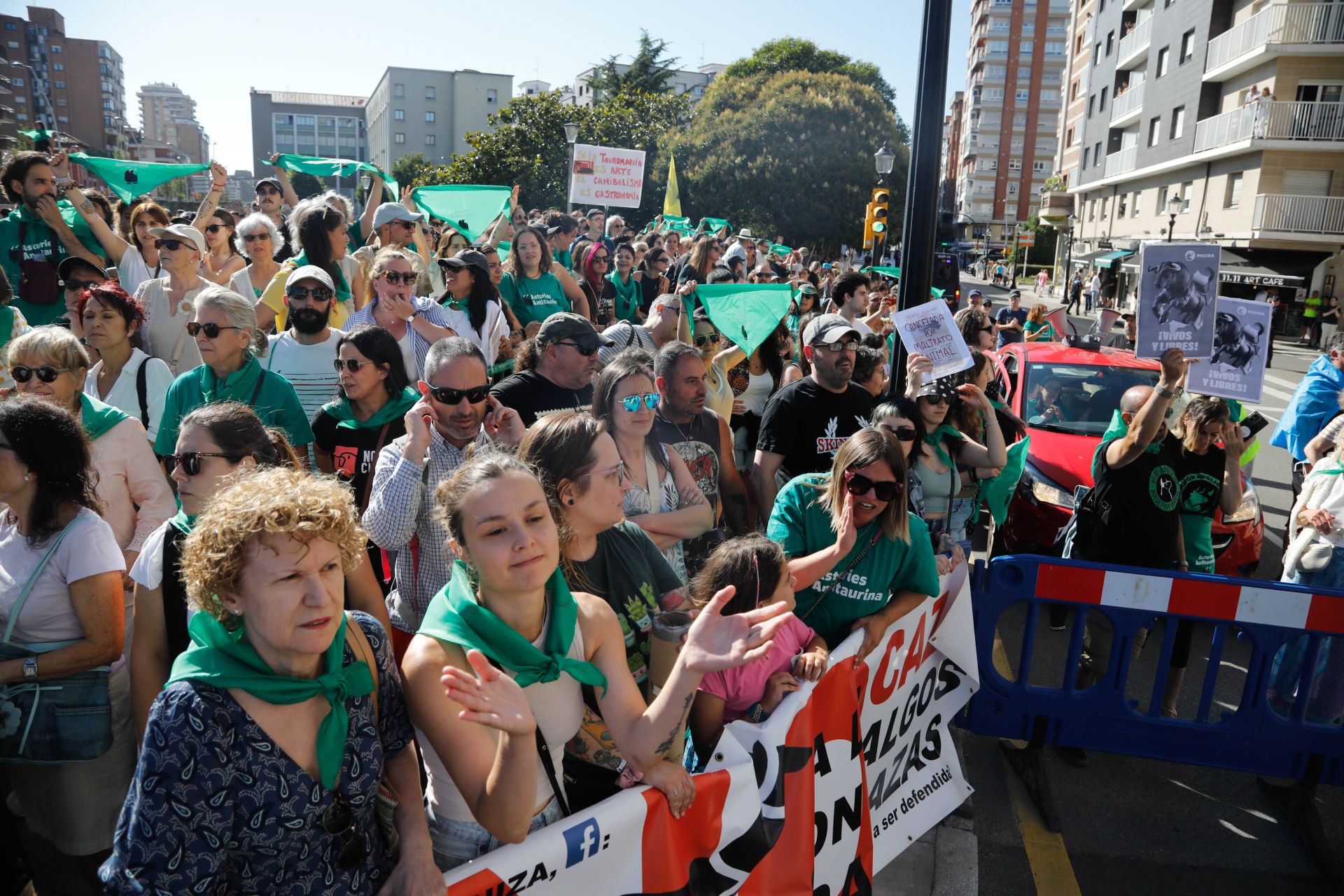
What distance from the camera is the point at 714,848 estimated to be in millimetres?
2420

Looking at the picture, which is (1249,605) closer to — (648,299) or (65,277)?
(65,277)

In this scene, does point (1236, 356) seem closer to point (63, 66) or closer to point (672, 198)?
point (672, 198)

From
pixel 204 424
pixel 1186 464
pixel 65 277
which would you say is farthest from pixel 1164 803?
pixel 65 277

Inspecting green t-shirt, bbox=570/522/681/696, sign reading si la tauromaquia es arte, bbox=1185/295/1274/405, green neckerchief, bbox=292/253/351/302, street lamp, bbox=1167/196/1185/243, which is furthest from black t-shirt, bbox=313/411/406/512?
street lamp, bbox=1167/196/1185/243

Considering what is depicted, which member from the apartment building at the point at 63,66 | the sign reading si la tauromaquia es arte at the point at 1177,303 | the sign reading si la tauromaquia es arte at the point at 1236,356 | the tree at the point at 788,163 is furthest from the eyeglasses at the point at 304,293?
the apartment building at the point at 63,66

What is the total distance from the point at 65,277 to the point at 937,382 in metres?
5.23

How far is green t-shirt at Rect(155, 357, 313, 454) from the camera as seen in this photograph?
381cm

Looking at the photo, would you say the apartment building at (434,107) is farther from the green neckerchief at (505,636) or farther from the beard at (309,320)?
the green neckerchief at (505,636)

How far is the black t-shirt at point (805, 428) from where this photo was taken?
4598mm

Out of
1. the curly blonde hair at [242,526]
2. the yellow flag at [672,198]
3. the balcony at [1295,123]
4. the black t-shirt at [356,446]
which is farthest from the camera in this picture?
the balcony at [1295,123]

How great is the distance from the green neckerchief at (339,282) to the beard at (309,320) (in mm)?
1345

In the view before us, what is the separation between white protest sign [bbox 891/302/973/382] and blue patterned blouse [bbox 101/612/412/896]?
3719 mm

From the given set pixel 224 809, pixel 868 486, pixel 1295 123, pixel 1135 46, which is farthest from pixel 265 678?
pixel 1135 46

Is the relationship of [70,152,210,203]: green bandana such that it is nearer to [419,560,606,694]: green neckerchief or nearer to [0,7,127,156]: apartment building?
[419,560,606,694]: green neckerchief
